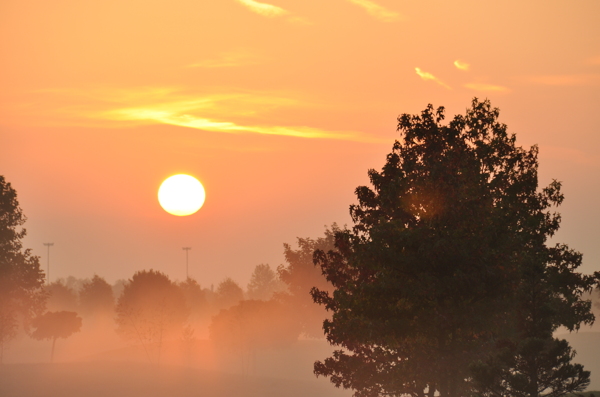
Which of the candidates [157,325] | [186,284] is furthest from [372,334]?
[186,284]

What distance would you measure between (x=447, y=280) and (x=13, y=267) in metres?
47.7

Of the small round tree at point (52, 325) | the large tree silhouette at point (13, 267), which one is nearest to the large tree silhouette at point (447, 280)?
the large tree silhouette at point (13, 267)

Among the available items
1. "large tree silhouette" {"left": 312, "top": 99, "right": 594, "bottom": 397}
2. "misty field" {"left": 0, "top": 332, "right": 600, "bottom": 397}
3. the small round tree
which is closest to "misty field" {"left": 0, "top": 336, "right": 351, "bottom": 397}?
"misty field" {"left": 0, "top": 332, "right": 600, "bottom": 397}

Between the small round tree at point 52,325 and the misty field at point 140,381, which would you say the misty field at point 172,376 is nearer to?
the misty field at point 140,381

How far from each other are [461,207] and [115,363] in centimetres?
6885

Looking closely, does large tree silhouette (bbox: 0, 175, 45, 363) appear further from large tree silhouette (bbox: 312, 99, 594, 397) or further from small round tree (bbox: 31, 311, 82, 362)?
large tree silhouette (bbox: 312, 99, 594, 397)

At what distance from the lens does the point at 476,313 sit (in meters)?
27.1

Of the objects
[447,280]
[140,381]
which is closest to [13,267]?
[140,381]

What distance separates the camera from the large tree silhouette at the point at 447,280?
2686cm

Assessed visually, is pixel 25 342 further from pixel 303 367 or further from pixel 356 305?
pixel 356 305

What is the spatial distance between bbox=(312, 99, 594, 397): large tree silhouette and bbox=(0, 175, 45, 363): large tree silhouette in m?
37.3

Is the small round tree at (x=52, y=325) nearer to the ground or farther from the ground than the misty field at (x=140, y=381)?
farther from the ground

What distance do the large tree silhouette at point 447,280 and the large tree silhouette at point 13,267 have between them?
122ft

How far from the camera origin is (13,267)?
63094 mm
